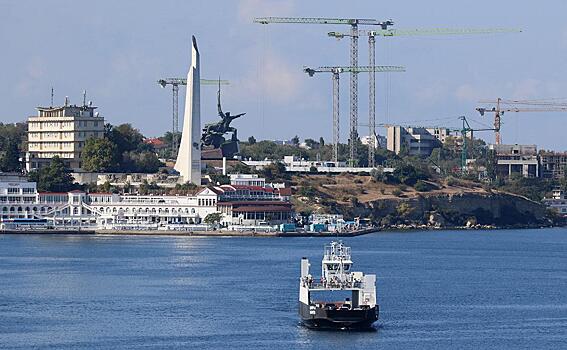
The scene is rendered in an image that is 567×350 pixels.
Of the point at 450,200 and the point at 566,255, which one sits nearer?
the point at 566,255

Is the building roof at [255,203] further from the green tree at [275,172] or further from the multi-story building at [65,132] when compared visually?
the multi-story building at [65,132]

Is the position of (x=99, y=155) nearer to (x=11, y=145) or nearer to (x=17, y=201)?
(x=11, y=145)

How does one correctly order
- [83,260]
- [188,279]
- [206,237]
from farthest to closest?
[206,237], [83,260], [188,279]

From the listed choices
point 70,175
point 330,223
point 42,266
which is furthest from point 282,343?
point 70,175

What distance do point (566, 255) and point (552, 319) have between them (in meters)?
44.7

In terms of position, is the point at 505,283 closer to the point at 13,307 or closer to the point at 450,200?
the point at 13,307

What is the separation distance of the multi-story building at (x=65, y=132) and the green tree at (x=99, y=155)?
220 cm

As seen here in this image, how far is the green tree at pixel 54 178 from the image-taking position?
136875 millimetres

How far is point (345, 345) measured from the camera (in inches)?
2114

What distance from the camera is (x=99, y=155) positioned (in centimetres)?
14612

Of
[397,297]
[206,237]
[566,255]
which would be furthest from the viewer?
[206,237]

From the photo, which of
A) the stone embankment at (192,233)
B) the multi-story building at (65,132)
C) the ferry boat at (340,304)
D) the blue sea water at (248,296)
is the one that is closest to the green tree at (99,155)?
the multi-story building at (65,132)

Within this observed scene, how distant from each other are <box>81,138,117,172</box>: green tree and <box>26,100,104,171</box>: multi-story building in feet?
7.20

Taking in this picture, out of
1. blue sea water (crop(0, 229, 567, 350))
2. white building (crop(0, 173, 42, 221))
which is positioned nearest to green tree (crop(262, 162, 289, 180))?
white building (crop(0, 173, 42, 221))
